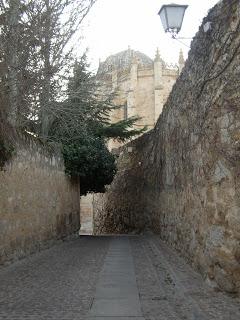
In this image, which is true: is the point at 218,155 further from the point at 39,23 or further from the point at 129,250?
the point at 129,250

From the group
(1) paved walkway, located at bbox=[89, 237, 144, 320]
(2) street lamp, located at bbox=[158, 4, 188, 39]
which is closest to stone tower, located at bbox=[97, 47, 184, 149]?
(1) paved walkway, located at bbox=[89, 237, 144, 320]

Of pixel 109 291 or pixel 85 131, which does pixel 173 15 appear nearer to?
pixel 109 291

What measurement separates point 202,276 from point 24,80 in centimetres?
535

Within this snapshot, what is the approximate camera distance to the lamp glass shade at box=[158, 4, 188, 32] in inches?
312

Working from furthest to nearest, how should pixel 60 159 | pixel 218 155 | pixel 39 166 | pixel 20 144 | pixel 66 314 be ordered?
pixel 60 159 < pixel 39 166 < pixel 20 144 < pixel 218 155 < pixel 66 314

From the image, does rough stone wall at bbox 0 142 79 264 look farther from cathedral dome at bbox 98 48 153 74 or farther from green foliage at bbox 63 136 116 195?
cathedral dome at bbox 98 48 153 74

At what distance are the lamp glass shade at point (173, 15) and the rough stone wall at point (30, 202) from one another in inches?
166

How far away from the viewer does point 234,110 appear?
6.21m

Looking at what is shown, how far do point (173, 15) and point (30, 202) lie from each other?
5.58m

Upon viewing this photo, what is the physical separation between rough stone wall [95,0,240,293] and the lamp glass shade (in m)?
0.42

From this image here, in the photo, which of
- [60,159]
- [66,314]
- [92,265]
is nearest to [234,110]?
[66,314]

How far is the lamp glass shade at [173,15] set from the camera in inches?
312

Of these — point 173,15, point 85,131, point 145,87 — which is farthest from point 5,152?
point 145,87

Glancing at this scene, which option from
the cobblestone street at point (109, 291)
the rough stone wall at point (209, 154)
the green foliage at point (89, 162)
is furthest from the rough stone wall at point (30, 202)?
the rough stone wall at point (209, 154)
